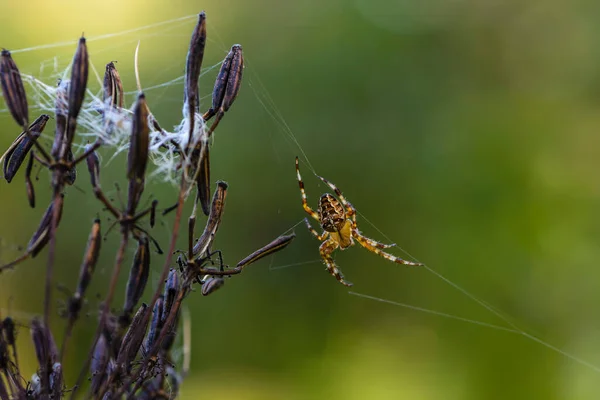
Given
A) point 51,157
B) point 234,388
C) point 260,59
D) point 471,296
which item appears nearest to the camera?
point 51,157

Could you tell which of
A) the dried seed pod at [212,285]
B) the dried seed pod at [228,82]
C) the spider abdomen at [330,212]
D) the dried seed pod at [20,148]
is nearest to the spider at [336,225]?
the spider abdomen at [330,212]

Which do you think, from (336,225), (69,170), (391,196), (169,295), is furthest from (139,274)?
(391,196)

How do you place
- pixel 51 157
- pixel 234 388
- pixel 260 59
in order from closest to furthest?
pixel 51 157 < pixel 234 388 < pixel 260 59

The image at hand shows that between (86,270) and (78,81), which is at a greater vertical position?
(78,81)

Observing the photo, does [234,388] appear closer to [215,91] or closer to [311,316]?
[311,316]

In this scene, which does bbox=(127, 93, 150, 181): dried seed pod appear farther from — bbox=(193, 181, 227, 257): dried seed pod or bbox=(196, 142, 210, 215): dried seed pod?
bbox=(193, 181, 227, 257): dried seed pod

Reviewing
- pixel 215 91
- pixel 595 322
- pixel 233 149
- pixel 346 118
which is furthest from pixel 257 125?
pixel 215 91

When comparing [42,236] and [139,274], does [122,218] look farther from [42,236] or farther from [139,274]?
[42,236]
